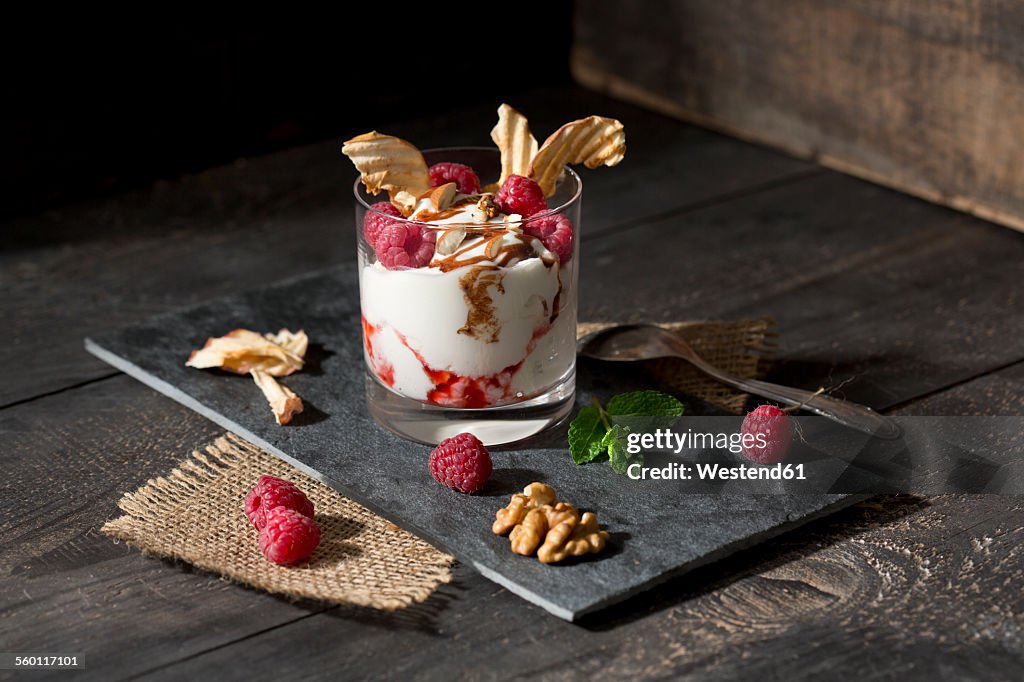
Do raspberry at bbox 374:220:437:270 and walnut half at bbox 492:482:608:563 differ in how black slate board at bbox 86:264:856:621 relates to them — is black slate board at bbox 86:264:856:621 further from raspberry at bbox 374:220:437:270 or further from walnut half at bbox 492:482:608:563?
raspberry at bbox 374:220:437:270

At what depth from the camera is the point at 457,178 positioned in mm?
1147

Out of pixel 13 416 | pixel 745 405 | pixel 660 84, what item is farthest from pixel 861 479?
pixel 660 84

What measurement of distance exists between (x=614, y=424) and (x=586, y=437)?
1.2 inches

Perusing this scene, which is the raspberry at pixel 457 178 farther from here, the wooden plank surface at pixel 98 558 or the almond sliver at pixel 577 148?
the wooden plank surface at pixel 98 558

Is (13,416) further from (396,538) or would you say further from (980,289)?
(980,289)

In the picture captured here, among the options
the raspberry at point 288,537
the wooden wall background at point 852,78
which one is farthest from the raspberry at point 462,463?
the wooden wall background at point 852,78

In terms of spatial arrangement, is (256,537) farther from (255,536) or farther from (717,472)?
(717,472)

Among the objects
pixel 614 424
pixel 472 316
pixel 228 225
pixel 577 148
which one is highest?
pixel 577 148

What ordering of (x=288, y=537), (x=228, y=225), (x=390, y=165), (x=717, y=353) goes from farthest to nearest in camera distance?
(x=228, y=225), (x=717, y=353), (x=390, y=165), (x=288, y=537)

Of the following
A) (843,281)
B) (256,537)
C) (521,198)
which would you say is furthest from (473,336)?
(843,281)

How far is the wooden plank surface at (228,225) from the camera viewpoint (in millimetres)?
1525

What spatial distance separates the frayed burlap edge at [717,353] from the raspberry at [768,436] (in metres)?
0.13

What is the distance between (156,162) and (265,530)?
1.17 meters

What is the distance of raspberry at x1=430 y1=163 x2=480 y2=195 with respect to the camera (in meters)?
1.15
